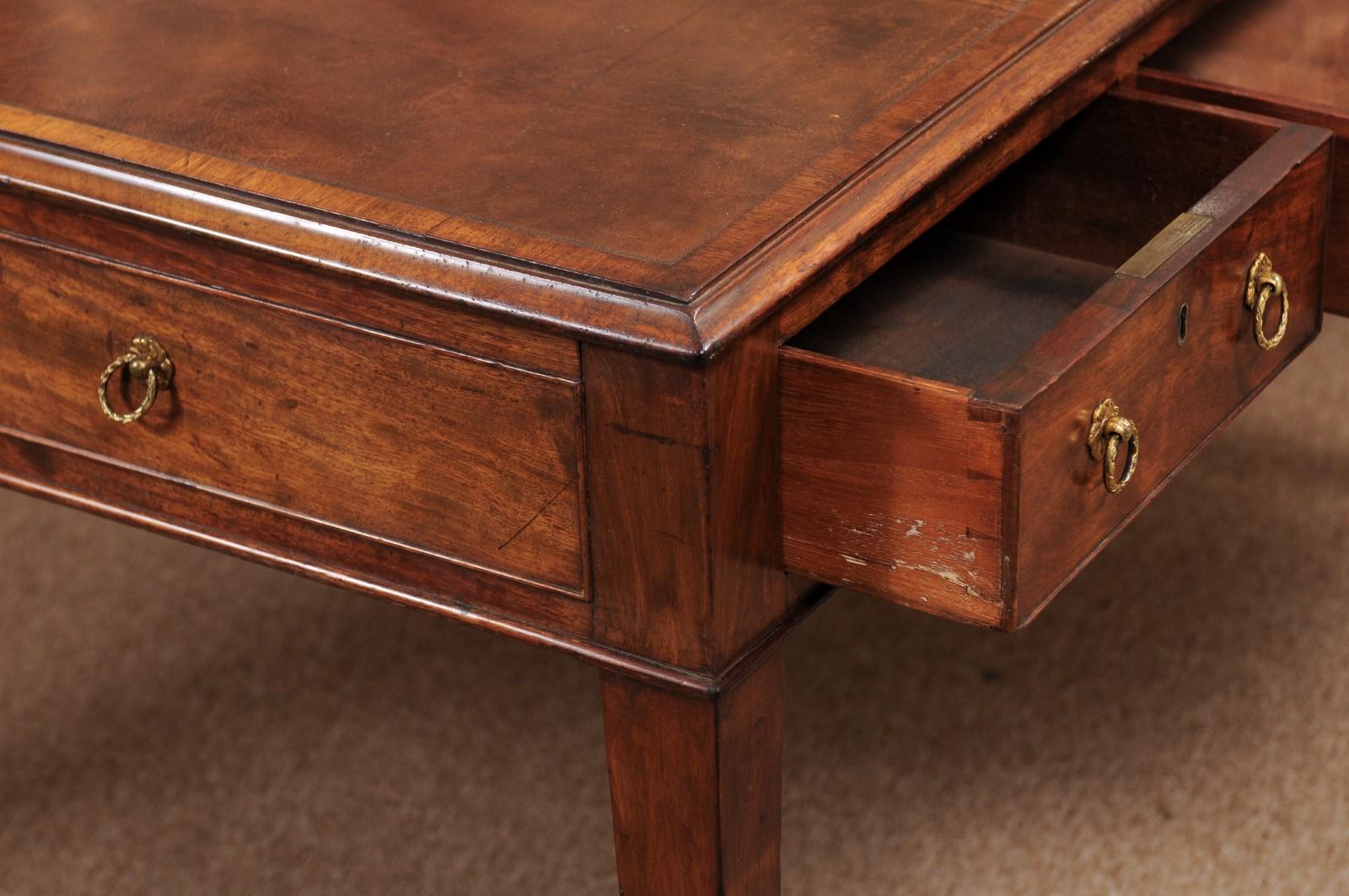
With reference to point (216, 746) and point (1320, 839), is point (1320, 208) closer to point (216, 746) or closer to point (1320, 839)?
point (1320, 839)

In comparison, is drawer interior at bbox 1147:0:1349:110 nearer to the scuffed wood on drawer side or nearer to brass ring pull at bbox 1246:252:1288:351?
brass ring pull at bbox 1246:252:1288:351

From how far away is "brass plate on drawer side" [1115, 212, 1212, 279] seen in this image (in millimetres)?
899

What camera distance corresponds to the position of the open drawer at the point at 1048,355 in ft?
2.78

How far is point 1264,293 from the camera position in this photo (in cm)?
99

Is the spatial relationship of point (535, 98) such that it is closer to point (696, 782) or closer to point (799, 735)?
point (696, 782)

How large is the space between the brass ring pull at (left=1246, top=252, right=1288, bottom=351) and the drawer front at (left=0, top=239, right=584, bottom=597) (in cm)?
35

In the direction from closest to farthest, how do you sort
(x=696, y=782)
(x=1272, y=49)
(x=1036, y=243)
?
(x=696, y=782), (x=1036, y=243), (x=1272, y=49)

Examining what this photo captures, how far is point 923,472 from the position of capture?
856 millimetres

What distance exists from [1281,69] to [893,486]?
0.52 metres

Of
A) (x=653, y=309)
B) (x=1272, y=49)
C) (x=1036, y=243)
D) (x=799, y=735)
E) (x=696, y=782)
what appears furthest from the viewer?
(x=799, y=735)

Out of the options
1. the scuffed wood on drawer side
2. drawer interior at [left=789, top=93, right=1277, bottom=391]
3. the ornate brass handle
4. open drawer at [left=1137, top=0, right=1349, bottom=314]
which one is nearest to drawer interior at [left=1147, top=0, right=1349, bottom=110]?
open drawer at [left=1137, top=0, right=1349, bottom=314]

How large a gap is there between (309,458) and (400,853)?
0.45 m

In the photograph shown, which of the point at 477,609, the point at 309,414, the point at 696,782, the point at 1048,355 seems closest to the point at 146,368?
the point at 309,414

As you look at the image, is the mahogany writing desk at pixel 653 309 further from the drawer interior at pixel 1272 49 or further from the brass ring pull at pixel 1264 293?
the drawer interior at pixel 1272 49
